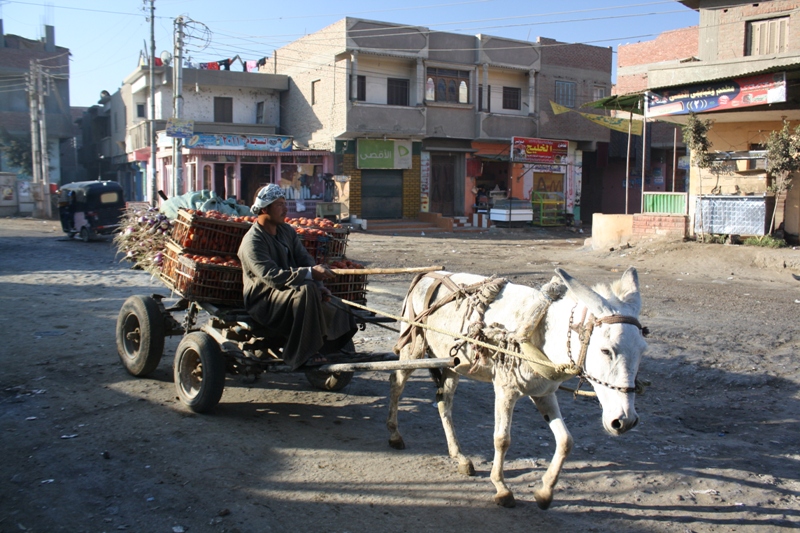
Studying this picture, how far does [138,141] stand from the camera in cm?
3716

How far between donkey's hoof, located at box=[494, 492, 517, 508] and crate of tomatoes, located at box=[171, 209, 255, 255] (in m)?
3.31

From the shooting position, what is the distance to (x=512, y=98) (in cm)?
3319

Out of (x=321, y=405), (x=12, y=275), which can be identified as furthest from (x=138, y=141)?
(x=321, y=405)

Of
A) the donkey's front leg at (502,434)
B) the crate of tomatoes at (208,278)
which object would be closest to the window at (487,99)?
the crate of tomatoes at (208,278)

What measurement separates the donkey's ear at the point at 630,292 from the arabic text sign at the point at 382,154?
2594 cm

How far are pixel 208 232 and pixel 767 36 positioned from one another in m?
20.8

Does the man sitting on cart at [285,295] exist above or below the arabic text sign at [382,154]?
below

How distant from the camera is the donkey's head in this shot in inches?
138

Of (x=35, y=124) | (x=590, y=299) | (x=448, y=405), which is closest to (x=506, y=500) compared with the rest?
(x=448, y=405)

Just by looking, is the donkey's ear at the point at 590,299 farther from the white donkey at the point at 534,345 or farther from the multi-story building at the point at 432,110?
the multi-story building at the point at 432,110

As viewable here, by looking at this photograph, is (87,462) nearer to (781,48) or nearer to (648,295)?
(648,295)

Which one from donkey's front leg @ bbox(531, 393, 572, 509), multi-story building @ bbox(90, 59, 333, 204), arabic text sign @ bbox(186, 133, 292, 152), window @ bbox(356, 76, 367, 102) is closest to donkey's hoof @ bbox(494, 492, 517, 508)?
donkey's front leg @ bbox(531, 393, 572, 509)

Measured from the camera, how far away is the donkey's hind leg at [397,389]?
5.18 metres

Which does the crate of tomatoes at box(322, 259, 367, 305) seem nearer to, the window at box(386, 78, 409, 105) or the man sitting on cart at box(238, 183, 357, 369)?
Answer: the man sitting on cart at box(238, 183, 357, 369)
